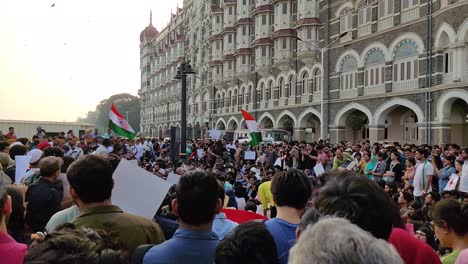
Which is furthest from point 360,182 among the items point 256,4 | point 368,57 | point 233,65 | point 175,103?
point 175,103

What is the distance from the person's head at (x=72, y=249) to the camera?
4.65 ft

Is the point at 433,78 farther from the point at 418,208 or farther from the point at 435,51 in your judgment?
the point at 418,208

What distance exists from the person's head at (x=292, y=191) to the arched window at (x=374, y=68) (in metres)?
22.6

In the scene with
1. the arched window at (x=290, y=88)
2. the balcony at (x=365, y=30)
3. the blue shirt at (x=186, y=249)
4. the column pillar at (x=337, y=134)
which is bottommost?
the blue shirt at (x=186, y=249)

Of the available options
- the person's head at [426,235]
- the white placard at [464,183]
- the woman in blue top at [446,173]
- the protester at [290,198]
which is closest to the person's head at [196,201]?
the protester at [290,198]

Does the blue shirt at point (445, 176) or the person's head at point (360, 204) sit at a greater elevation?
the person's head at point (360, 204)

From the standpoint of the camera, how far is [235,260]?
221cm

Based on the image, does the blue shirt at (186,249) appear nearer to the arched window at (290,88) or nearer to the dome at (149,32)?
the arched window at (290,88)

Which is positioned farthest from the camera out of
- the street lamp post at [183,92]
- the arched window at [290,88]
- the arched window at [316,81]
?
the arched window at [290,88]

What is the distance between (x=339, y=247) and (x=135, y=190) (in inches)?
110

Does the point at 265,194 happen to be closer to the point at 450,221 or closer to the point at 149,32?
the point at 450,221

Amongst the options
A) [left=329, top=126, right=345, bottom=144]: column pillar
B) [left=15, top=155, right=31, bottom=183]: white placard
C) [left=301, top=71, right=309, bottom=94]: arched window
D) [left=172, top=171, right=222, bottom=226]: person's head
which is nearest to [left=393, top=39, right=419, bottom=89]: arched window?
[left=329, top=126, right=345, bottom=144]: column pillar

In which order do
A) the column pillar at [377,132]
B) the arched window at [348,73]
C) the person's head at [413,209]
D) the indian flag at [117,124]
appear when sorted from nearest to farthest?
the person's head at [413,209] < the indian flag at [117,124] < the column pillar at [377,132] < the arched window at [348,73]

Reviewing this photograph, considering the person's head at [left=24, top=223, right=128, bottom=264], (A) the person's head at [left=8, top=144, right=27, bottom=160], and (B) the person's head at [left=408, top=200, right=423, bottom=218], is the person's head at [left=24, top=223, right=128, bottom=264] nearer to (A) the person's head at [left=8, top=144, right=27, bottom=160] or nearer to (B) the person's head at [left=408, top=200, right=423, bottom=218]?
(B) the person's head at [left=408, top=200, right=423, bottom=218]
